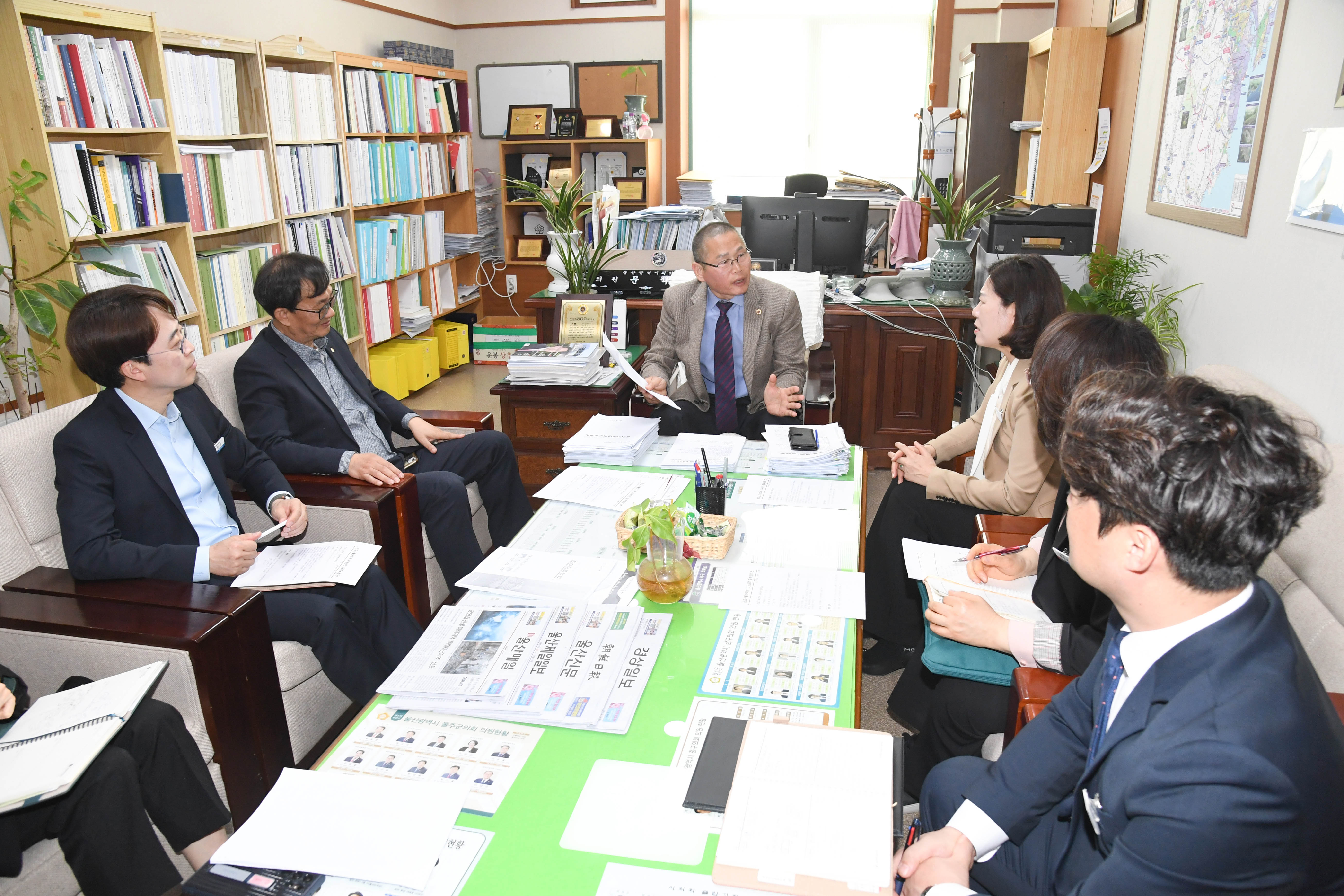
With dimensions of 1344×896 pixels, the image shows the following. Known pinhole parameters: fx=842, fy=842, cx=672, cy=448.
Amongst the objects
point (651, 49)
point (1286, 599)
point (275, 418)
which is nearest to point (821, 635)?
point (1286, 599)

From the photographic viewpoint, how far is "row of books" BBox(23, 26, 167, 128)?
272 centimetres

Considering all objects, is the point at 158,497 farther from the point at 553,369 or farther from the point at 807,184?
the point at 807,184

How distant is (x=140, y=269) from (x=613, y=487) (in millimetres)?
2191

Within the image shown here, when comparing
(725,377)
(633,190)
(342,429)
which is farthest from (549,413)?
(633,190)

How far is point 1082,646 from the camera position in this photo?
4.81 ft

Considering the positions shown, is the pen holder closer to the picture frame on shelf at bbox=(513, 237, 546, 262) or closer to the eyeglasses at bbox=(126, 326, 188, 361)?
the eyeglasses at bbox=(126, 326, 188, 361)

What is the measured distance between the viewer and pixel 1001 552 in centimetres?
182

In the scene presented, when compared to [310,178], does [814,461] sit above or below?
below

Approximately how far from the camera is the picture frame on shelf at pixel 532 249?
6.21 meters

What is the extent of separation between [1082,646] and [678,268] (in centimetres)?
276

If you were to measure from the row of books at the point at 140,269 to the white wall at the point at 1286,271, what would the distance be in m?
3.29

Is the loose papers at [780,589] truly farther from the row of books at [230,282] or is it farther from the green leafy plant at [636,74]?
the green leafy plant at [636,74]

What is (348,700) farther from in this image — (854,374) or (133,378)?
(854,374)

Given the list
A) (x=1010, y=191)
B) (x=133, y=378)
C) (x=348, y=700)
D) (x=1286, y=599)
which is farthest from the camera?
(x=1010, y=191)
